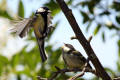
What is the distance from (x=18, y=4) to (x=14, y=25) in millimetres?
1312

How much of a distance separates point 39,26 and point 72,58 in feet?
3.17

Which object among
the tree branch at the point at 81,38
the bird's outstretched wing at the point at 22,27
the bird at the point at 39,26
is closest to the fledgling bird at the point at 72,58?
the bird at the point at 39,26

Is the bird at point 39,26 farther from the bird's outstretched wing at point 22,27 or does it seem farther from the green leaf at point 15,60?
the green leaf at point 15,60

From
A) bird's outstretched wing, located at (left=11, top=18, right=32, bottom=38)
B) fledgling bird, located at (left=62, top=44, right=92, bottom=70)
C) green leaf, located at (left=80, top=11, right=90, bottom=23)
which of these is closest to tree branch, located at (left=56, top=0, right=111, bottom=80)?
bird's outstretched wing, located at (left=11, top=18, right=32, bottom=38)

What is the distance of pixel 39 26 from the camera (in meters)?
2.04

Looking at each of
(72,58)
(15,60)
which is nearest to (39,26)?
(72,58)

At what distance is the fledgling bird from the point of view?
2.79 metres

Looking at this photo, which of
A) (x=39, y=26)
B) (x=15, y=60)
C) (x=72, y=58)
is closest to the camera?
(x=39, y=26)

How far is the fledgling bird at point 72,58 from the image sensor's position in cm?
279

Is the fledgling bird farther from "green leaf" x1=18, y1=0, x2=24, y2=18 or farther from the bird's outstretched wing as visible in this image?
the bird's outstretched wing

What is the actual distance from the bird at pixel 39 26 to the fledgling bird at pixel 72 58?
2.36ft

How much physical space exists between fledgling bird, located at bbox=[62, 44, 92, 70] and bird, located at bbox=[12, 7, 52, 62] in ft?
2.36

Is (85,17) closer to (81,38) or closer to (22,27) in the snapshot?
(22,27)

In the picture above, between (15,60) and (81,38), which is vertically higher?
(81,38)
